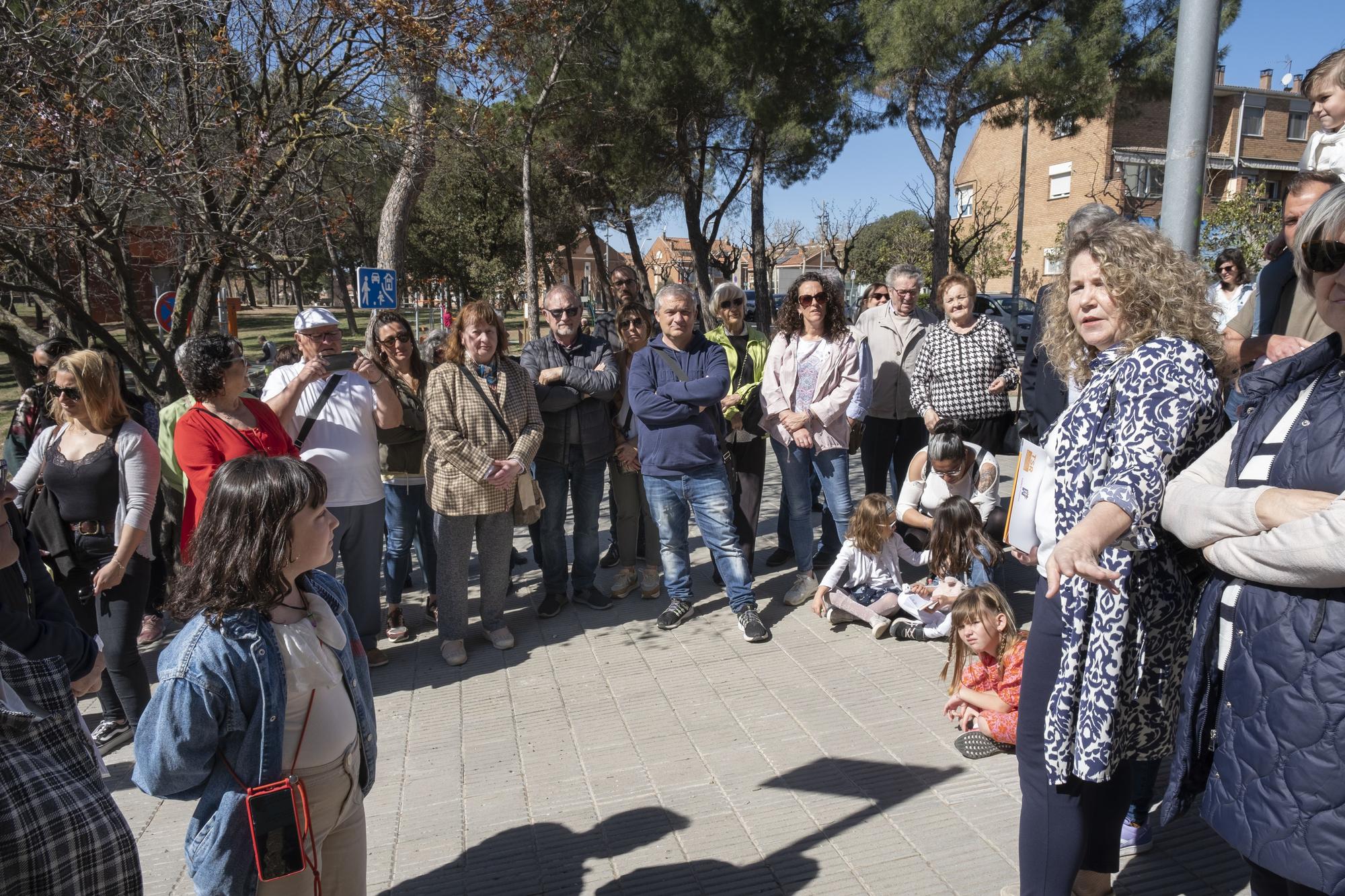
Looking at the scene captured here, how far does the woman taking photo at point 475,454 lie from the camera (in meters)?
4.79

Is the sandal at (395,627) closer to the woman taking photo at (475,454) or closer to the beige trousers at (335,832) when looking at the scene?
the woman taking photo at (475,454)

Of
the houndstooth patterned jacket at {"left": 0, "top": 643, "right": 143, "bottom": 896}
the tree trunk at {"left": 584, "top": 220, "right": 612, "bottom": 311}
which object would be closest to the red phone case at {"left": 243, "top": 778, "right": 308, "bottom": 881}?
the houndstooth patterned jacket at {"left": 0, "top": 643, "right": 143, "bottom": 896}

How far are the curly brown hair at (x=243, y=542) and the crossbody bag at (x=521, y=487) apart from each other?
2748mm

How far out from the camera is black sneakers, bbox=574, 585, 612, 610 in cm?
570

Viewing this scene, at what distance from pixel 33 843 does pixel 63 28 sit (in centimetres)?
579

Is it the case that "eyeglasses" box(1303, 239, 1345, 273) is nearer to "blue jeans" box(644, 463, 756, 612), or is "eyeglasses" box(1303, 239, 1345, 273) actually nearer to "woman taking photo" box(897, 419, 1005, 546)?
"woman taking photo" box(897, 419, 1005, 546)

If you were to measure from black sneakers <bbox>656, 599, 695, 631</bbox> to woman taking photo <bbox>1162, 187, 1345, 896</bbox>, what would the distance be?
11.7 feet

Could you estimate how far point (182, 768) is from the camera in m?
1.96

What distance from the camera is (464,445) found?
15.7 ft

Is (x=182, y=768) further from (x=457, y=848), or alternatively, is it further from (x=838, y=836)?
(x=838, y=836)

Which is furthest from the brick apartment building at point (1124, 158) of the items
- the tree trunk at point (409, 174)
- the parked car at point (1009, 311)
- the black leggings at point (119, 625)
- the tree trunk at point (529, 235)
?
the black leggings at point (119, 625)

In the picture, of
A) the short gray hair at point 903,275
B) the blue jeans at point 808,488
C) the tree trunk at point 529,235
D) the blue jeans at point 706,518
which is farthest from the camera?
the tree trunk at point 529,235

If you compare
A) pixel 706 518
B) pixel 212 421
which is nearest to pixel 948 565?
pixel 706 518

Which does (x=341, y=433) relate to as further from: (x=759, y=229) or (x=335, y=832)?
(x=759, y=229)
